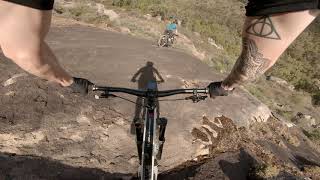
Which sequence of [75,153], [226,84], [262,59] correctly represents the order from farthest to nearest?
[75,153]
[226,84]
[262,59]

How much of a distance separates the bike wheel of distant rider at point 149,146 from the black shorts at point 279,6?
367cm

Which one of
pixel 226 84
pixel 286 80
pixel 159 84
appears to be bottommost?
pixel 286 80

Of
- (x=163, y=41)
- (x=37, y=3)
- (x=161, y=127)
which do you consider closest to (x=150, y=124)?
(x=161, y=127)

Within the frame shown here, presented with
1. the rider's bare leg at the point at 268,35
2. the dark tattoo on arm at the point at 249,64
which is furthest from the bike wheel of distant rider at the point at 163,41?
the rider's bare leg at the point at 268,35

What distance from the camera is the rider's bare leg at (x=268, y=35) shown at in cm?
225

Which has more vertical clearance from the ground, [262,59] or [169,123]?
[262,59]

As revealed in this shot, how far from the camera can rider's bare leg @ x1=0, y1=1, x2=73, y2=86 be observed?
90.4 inches

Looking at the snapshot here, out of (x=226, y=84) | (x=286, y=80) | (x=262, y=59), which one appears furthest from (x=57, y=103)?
(x=286, y=80)

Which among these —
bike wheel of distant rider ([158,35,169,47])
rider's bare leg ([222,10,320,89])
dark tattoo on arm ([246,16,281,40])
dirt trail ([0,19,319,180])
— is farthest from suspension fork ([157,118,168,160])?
bike wheel of distant rider ([158,35,169,47])

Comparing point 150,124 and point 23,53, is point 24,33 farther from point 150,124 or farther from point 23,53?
point 150,124

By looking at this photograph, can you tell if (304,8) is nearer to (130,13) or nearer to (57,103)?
(57,103)

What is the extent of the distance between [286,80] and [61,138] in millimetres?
19615

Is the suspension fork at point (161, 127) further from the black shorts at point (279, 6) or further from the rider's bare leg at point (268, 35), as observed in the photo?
the black shorts at point (279, 6)

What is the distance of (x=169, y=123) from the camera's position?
10469 millimetres
